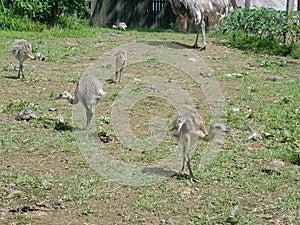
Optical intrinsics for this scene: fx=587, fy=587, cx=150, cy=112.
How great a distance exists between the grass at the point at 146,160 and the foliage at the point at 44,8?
515cm

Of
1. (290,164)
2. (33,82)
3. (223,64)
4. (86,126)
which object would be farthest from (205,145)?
(223,64)

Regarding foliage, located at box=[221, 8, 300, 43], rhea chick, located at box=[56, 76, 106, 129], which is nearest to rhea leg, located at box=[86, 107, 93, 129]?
rhea chick, located at box=[56, 76, 106, 129]

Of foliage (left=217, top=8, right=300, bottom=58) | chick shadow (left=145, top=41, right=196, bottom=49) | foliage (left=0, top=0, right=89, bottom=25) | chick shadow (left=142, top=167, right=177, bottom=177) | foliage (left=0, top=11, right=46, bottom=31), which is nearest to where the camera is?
chick shadow (left=142, top=167, right=177, bottom=177)

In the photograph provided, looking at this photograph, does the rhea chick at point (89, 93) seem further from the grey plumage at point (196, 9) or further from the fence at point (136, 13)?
the fence at point (136, 13)

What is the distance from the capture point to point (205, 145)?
6.04 meters

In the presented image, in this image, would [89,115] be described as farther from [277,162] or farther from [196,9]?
[196,9]

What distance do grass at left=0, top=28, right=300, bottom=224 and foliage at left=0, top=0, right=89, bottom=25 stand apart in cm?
515

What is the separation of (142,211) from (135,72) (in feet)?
16.9

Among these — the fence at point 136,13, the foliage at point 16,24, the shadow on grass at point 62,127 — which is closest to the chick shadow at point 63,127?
the shadow on grass at point 62,127

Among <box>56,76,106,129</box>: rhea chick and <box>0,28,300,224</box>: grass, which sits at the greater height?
<box>56,76,106,129</box>: rhea chick

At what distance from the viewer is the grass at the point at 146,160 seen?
14.9ft

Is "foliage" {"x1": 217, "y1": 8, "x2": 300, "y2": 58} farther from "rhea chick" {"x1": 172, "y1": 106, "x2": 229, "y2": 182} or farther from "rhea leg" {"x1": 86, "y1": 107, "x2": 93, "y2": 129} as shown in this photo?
"rhea chick" {"x1": 172, "y1": 106, "x2": 229, "y2": 182}

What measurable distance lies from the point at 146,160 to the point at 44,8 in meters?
9.86

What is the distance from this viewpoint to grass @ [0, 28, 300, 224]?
14.9 ft
